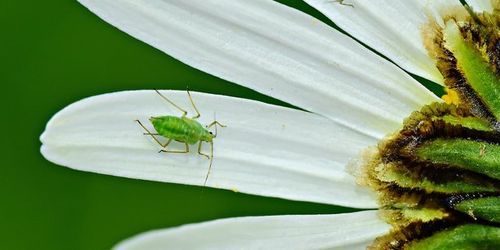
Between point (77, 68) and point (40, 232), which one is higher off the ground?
point (77, 68)

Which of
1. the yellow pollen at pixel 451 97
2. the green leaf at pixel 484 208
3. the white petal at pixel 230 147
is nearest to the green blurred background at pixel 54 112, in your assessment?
the white petal at pixel 230 147

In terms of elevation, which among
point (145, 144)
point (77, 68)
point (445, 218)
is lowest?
point (445, 218)

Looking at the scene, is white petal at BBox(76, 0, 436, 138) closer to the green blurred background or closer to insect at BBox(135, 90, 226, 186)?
insect at BBox(135, 90, 226, 186)

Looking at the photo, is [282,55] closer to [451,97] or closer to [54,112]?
[451,97]

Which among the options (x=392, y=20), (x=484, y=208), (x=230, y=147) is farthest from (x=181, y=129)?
(x=484, y=208)

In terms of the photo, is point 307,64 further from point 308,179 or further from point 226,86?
point 226,86

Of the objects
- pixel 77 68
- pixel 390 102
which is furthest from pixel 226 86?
pixel 390 102
